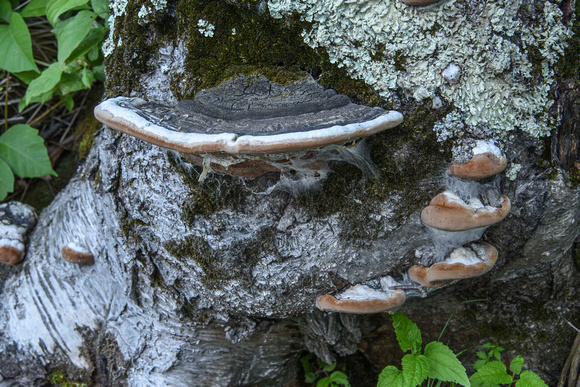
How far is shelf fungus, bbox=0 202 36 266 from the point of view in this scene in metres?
2.77

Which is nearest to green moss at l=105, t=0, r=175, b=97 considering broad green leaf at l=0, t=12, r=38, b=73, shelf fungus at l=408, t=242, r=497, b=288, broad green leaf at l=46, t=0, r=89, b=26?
broad green leaf at l=46, t=0, r=89, b=26

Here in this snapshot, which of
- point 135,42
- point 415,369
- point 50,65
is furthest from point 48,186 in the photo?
point 415,369

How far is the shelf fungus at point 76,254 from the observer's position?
244 centimetres

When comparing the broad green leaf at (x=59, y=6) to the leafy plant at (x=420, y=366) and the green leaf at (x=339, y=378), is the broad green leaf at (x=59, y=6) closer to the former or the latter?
the leafy plant at (x=420, y=366)

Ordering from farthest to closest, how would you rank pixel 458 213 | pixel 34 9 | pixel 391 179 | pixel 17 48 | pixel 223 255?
pixel 34 9
pixel 17 48
pixel 223 255
pixel 391 179
pixel 458 213

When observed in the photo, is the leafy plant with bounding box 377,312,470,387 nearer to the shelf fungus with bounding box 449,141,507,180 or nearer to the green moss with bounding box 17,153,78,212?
the shelf fungus with bounding box 449,141,507,180

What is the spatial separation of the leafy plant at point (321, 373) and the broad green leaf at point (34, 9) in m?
3.06

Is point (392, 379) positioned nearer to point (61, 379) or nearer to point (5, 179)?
point (61, 379)

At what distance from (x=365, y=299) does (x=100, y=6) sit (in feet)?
6.94

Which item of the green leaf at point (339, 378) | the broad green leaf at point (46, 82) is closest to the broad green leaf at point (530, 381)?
the green leaf at point (339, 378)

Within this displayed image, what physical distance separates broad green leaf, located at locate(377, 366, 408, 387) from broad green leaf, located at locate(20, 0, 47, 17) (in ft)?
10.1

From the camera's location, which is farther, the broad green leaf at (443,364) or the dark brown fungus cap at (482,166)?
the broad green leaf at (443,364)

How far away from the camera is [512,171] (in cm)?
194

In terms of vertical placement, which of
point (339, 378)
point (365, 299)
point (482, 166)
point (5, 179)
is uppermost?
point (5, 179)
